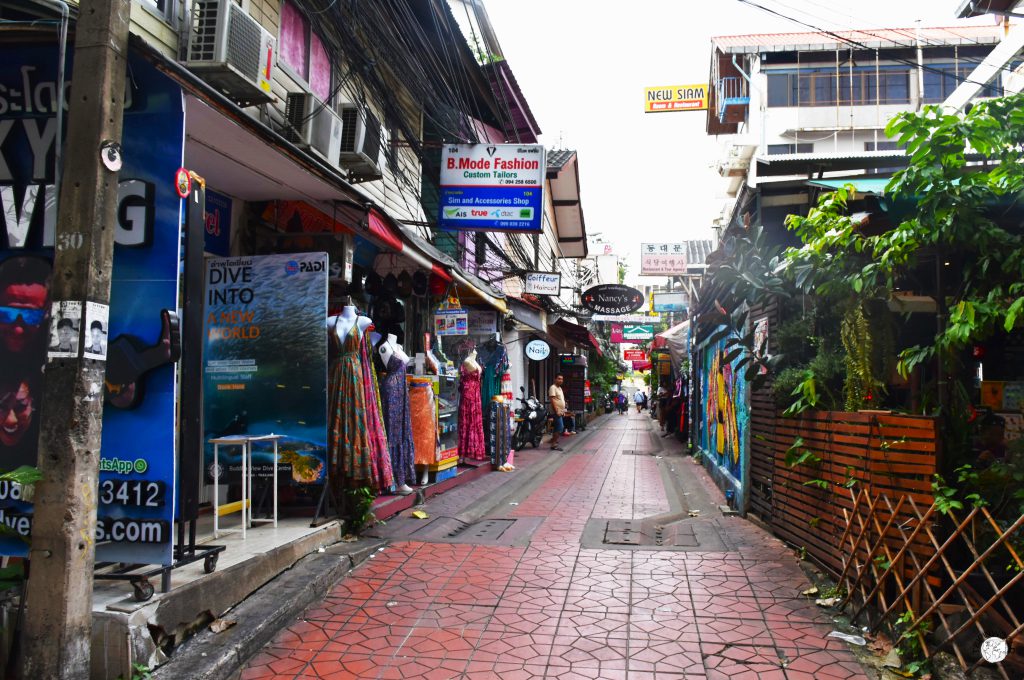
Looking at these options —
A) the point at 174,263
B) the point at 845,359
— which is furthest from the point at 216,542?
the point at 845,359

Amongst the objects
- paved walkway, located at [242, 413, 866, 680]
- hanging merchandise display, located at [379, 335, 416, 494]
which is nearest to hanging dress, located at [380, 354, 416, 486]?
hanging merchandise display, located at [379, 335, 416, 494]

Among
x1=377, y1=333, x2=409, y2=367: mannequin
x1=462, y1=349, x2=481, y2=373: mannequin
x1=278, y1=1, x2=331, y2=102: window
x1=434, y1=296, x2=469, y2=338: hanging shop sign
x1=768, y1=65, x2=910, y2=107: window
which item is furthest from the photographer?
x1=768, y1=65, x2=910, y2=107: window

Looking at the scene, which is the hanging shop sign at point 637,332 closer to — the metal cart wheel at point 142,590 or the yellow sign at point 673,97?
the yellow sign at point 673,97

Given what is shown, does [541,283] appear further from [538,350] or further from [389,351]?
[389,351]

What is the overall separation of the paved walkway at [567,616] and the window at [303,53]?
4.96 metres

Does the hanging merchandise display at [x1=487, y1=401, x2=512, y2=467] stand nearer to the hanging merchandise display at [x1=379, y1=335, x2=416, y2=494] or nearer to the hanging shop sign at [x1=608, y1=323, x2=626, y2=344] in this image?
the hanging merchandise display at [x1=379, y1=335, x2=416, y2=494]

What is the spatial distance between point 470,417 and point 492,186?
3990 mm

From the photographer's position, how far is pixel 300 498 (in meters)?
6.71

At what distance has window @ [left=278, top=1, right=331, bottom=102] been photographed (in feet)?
24.1

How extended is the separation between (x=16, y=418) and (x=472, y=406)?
7570mm

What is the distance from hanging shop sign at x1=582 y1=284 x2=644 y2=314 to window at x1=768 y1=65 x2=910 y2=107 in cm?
1224

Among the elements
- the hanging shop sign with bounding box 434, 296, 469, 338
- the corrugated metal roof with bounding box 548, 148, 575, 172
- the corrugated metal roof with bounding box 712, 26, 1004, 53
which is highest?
the corrugated metal roof with bounding box 712, 26, 1004, 53

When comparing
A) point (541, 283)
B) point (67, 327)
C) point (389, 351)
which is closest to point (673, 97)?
point (541, 283)

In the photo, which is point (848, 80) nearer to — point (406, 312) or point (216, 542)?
point (406, 312)
